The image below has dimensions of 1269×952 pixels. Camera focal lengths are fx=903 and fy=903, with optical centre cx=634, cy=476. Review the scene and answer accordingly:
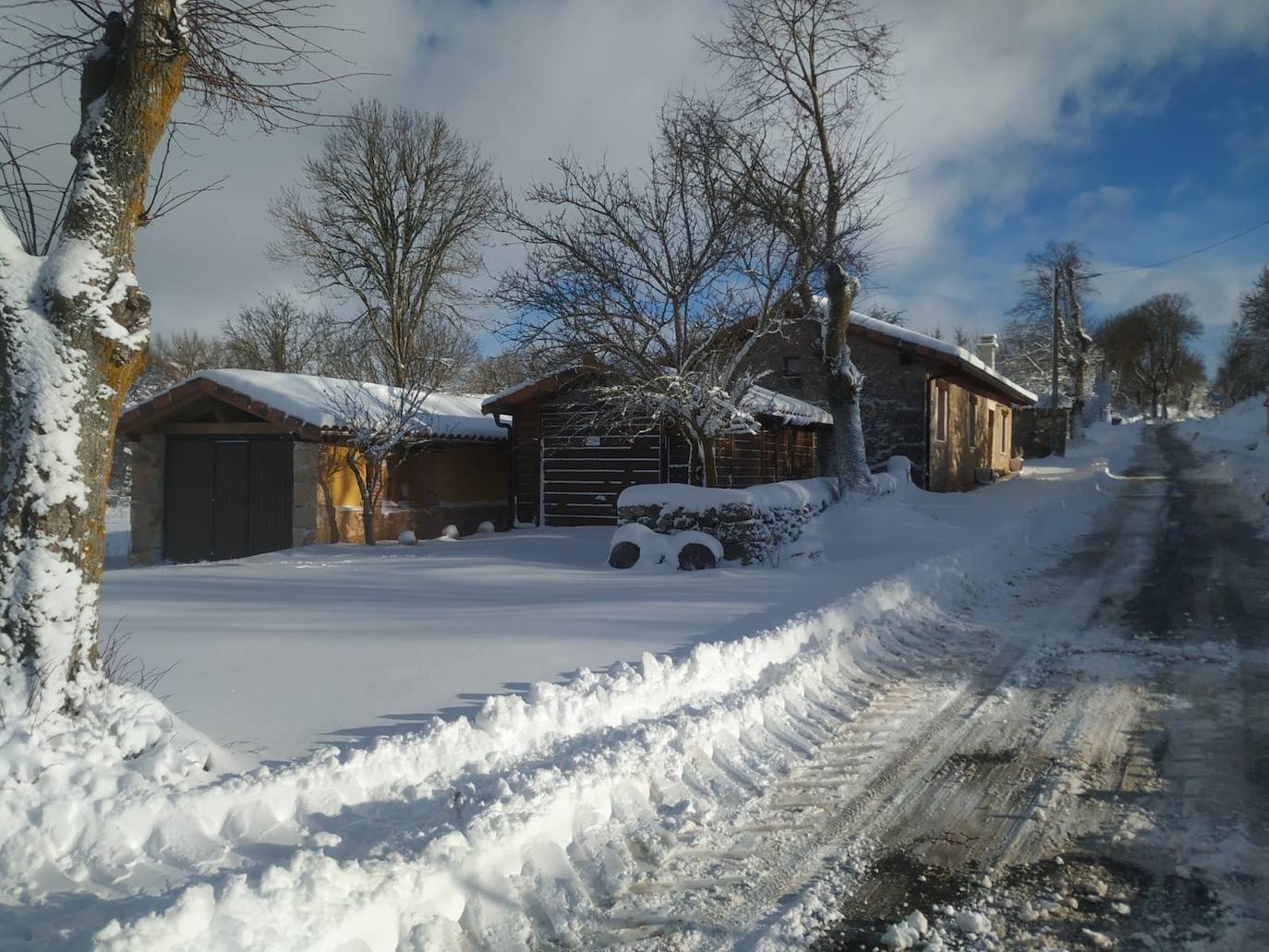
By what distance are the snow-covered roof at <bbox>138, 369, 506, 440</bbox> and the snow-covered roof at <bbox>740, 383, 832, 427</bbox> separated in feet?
19.5

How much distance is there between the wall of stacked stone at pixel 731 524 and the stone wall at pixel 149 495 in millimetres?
10026

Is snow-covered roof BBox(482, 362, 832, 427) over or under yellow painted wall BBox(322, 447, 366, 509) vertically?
over

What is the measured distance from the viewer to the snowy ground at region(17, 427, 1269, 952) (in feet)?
10.7

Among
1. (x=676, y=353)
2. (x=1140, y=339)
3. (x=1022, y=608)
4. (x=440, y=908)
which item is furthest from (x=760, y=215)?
(x=1140, y=339)

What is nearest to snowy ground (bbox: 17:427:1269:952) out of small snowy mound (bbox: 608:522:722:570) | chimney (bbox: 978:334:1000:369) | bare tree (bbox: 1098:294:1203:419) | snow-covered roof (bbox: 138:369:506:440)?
small snowy mound (bbox: 608:522:722:570)

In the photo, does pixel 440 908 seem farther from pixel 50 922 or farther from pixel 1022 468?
pixel 1022 468

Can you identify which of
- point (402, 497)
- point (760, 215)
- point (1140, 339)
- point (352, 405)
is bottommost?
point (402, 497)

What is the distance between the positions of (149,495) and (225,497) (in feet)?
5.34

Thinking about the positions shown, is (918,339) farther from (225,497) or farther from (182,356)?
(182,356)

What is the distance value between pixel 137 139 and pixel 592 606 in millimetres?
5267

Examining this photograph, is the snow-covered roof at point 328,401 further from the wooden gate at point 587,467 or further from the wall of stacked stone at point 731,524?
the wall of stacked stone at point 731,524

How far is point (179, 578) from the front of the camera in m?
10.8

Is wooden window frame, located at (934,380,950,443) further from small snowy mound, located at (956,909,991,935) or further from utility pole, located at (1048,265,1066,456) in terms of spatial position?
small snowy mound, located at (956,909,991,935)

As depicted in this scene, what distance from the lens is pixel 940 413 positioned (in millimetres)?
23391
